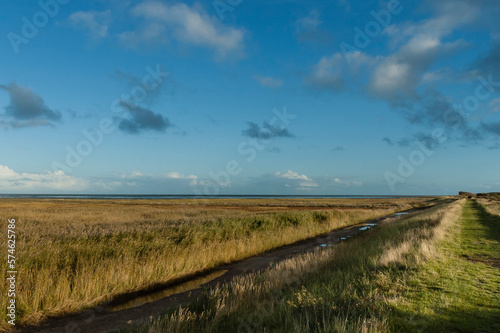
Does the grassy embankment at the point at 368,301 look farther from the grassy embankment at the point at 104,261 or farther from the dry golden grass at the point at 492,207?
the dry golden grass at the point at 492,207

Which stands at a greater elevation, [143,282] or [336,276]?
[336,276]

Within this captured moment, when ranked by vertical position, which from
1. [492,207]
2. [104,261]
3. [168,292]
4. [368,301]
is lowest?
[168,292]

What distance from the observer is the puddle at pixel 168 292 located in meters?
9.48

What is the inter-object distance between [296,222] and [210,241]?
1352 cm

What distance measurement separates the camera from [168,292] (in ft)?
36.0

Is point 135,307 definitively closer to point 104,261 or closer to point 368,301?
point 104,261

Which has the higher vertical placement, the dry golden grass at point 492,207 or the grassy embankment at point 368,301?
the dry golden grass at point 492,207

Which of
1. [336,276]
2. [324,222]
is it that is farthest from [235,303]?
[324,222]

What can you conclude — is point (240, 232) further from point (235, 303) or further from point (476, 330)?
point (476, 330)

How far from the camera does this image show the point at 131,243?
13016mm

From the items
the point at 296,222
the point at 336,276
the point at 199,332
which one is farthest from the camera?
the point at 296,222

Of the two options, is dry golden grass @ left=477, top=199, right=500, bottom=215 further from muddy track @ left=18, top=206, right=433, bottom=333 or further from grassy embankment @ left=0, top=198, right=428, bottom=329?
muddy track @ left=18, top=206, right=433, bottom=333

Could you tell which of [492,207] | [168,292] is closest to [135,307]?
[168,292]

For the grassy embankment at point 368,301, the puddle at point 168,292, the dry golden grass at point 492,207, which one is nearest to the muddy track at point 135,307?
the puddle at point 168,292
